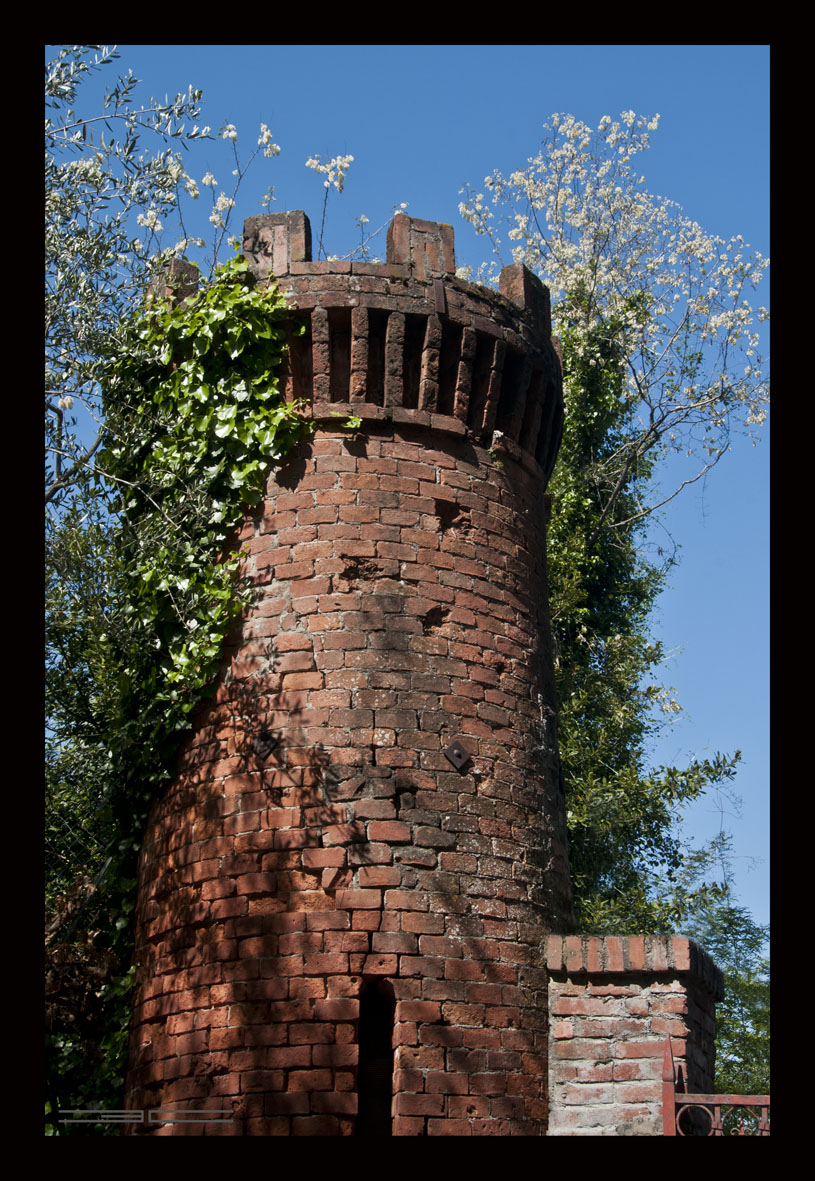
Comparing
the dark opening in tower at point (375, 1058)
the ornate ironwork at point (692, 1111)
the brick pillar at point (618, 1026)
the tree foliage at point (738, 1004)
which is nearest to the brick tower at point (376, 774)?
the dark opening in tower at point (375, 1058)

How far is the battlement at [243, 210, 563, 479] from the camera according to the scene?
30.0ft

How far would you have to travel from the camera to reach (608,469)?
63.2 feet

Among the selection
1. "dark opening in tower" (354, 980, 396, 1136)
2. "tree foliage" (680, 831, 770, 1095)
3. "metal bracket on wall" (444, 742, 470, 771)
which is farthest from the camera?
"tree foliage" (680, 831, 770, 1095)

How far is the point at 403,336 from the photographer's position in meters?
9.18

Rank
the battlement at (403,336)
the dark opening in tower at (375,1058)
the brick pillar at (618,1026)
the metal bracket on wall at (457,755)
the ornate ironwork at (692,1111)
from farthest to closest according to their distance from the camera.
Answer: the battlement at (403,336), the metal bracket on wall at (457,755), the brick pillar at (618,1026), the dark opening in tower at (375,1058), the ornate ironwork at (692,1111)

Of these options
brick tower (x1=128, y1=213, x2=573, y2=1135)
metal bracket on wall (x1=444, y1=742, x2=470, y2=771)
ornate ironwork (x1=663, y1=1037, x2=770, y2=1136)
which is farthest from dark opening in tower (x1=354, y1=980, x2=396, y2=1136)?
ornate ironwork (x1=663, y1=1037, x2=770, y2=1136)

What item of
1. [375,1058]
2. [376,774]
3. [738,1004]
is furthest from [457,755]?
[738,1004]

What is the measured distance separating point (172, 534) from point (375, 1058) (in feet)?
12.3

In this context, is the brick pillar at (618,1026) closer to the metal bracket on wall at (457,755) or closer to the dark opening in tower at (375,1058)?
the dark opening in tower at (375,1058)

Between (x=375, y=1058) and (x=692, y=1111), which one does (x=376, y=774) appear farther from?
(x=692, y=1111)

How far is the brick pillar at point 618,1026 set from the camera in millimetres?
7941

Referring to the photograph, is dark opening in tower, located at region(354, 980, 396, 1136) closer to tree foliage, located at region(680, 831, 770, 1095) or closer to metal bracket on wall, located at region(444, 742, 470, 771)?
metal bracket on wall, located at region(444, 742, 470, 771)

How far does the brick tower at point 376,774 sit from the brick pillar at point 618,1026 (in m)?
0.15

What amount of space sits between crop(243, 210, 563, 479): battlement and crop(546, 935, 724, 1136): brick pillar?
3584mm
